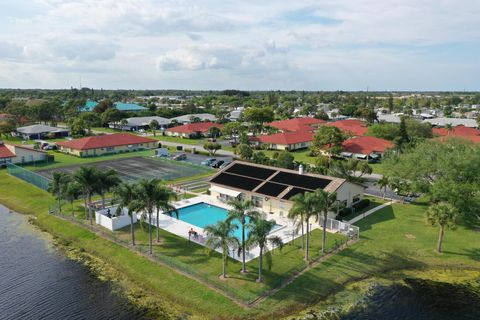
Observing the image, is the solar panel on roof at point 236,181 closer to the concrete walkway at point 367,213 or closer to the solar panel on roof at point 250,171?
the solar panel on roof at point 250,171

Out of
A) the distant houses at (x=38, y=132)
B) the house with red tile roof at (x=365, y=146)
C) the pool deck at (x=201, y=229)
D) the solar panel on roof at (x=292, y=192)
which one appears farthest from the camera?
the distant houses at (x=38, y=132)

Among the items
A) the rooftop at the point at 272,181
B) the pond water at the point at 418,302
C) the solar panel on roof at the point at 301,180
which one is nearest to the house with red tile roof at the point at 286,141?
the rooftop at the point at 272,181

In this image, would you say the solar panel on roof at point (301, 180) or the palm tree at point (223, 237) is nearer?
the palm tree at point (223, 237)

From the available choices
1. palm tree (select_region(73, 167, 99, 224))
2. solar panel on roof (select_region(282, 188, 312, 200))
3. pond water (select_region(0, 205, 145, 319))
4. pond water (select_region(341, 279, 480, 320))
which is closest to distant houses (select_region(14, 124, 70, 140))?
pond water (select_region(0, 205, 145, 319))


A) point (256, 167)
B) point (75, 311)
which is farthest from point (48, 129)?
point (75, 311)

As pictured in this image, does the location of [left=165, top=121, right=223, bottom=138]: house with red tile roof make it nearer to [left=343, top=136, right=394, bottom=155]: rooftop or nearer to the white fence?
[left=343, top=136, right=394, bottom=155]: rooftop

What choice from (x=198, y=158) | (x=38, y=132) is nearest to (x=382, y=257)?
(x=198, y=158)

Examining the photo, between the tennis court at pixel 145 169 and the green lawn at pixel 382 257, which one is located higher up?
the tennis court at pixel 145 169

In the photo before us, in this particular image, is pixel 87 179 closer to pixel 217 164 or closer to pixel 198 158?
pixel 217 164
